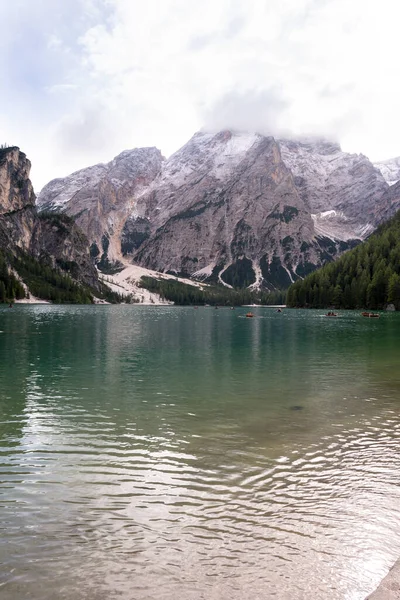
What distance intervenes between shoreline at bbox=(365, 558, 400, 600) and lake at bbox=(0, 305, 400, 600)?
0.82 meters

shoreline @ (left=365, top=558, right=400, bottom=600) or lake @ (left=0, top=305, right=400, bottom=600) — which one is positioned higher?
shoreline @ (left=365, top=558, right=400, bottom=600)

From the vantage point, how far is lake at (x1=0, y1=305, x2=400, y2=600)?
32.0ft

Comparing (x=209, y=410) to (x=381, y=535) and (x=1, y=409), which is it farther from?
(x=381, y=535)

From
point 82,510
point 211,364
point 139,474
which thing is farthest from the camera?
point 211,364

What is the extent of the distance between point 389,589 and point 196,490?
23.7 ft

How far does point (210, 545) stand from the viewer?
11.0 m

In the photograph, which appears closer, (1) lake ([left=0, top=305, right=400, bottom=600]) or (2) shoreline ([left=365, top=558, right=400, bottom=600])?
(2) shoreline ([left=365, top=558, right=400, bottom=600])

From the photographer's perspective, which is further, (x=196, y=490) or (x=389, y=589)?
(x=196, y=490)

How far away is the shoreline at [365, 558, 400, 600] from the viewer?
8.07 meters

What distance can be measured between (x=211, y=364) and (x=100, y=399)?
18906 mm

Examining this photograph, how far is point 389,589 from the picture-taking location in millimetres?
8344

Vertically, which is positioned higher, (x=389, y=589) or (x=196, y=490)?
(x=389, y=589)

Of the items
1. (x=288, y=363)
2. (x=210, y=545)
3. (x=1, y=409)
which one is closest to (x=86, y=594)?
(x=210, y=545)

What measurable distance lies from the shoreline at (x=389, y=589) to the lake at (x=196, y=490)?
825 millimetres
